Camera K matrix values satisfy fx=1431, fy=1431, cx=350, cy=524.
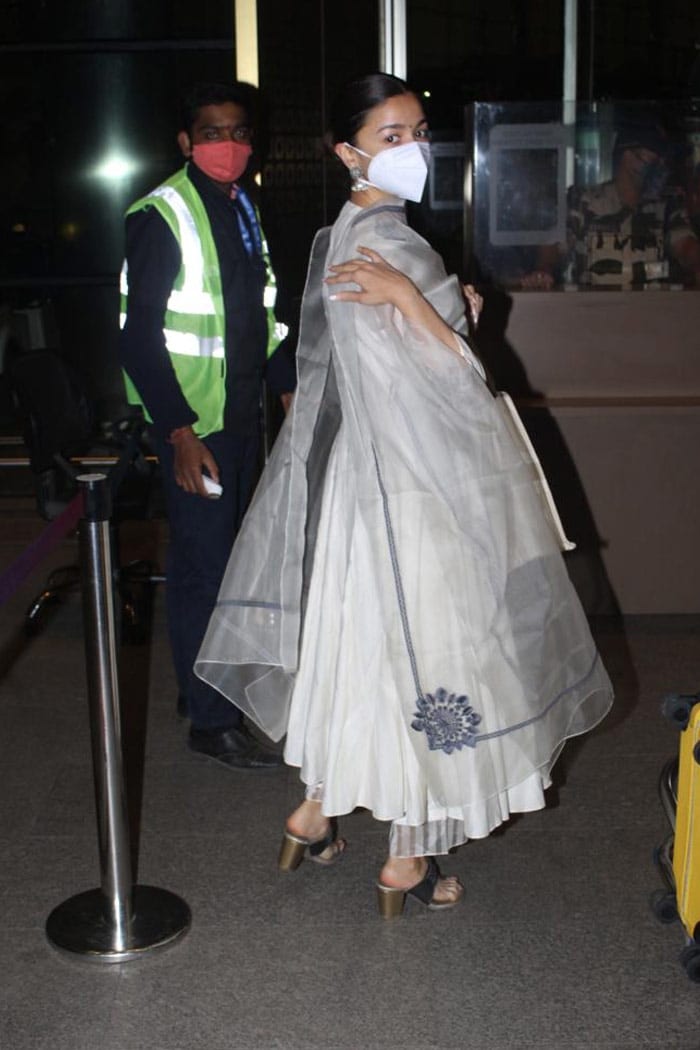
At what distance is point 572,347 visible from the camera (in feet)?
16.7

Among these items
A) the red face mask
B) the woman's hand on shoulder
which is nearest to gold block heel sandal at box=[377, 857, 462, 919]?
the woman's hand on shoulder

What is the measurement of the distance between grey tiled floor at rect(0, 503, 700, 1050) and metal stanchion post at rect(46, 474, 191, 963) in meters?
0.04

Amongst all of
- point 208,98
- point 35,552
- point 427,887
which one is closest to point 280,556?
point 35,552

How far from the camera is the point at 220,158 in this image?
378cm

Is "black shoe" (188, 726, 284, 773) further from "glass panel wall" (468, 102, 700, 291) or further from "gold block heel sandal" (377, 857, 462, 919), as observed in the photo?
"glass panel wall" (468, 102, 700, 291)

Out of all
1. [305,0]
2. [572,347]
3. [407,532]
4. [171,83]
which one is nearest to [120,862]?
[407,532]

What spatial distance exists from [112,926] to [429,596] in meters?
0.97

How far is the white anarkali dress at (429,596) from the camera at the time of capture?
287 centimetres

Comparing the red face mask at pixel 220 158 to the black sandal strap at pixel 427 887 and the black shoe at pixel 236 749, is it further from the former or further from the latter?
the black sandal strap at pixel 427 887

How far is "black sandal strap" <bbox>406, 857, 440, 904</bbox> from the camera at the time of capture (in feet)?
10.2

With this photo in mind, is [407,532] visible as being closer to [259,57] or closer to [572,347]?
[572,347]

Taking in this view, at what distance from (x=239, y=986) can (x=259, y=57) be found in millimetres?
4149

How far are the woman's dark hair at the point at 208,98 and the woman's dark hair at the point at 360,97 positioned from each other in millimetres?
875

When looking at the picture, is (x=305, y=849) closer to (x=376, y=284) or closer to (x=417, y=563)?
(x=417, y=563)
